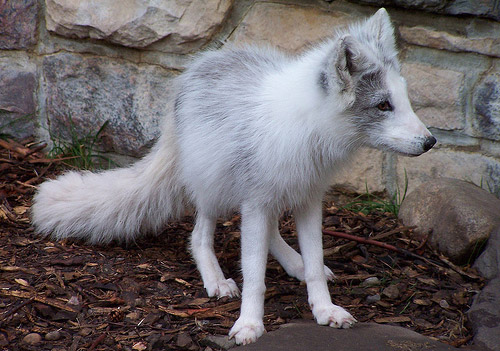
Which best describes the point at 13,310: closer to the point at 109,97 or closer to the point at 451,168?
the point at 109,97

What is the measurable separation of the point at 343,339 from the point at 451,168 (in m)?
1.48

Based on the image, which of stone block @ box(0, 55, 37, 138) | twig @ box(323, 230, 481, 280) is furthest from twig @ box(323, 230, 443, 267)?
stone block @ box(0, 55, 37, 138)

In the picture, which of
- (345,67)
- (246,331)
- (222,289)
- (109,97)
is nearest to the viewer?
(345,67)

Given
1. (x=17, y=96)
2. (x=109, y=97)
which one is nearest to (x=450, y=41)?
(x=109, y=97)

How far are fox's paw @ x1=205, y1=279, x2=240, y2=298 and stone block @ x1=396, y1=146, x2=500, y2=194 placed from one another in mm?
1279

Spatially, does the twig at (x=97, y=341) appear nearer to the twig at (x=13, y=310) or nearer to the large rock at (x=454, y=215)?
the twig at (x=13, y=310)

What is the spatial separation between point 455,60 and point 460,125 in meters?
0.36

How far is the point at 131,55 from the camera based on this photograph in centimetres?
358

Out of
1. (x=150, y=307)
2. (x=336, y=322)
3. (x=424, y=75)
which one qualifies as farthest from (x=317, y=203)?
(x=424, y=75)

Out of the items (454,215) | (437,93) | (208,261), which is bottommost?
(208,261)

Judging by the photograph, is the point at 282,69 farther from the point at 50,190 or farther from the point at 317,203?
the point at 50,190

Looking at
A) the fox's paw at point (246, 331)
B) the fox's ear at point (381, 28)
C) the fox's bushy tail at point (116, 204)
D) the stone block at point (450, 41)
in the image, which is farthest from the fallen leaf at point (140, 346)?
the stone block at point (450, 41)

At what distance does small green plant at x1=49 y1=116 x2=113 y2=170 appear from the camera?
3.77 m

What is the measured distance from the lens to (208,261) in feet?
9.42
